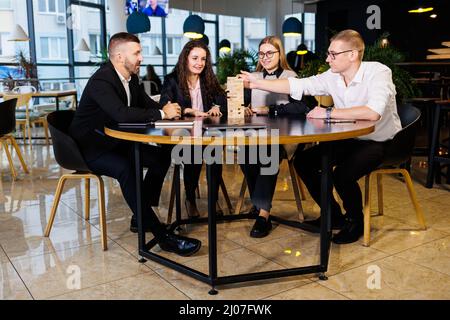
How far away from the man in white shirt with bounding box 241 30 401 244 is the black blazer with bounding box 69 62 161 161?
2.42 ft

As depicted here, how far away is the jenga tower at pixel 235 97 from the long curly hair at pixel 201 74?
1.48 ft

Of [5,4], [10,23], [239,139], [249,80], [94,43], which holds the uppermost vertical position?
[5,4]

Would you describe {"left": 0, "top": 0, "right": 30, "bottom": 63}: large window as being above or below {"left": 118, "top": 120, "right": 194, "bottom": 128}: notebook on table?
above

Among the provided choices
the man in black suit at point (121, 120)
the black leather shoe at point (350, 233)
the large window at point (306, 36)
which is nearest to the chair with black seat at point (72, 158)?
the man in black suit at point (121, 120)

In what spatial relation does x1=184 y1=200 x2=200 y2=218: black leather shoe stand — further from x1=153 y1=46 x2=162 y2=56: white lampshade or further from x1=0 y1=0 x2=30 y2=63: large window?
x1=153 y1=46 x2=162 y2=56: white lampshade

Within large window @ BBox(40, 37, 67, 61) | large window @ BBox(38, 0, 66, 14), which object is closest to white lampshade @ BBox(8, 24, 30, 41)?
large window @ BBox(38, 0, 66, 14)

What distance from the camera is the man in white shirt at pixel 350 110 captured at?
2.65m

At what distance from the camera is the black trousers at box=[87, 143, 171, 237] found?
8.99 ft

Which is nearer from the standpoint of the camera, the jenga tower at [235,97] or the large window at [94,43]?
the jenga tower at [235,97]

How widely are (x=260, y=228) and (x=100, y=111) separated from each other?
1.22 metres

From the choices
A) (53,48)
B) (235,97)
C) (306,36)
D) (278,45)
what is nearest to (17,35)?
(53,48)

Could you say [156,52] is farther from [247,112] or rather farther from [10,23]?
[247,112]

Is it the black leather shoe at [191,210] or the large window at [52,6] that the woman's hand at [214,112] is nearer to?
the black leather shoe at [191,210]

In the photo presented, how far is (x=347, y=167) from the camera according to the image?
9.29ft
